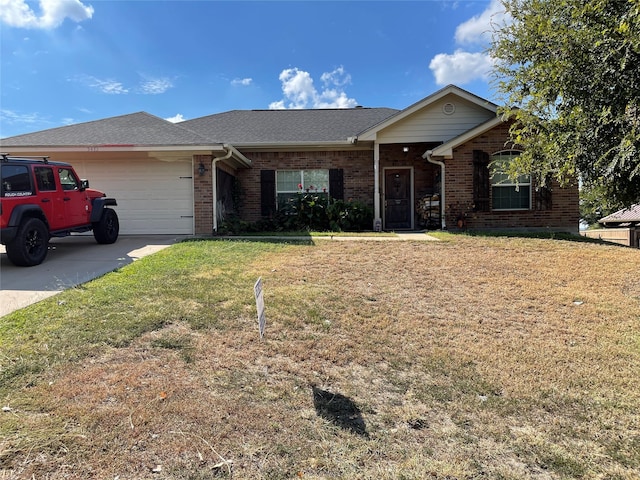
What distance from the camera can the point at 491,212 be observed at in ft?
38.6

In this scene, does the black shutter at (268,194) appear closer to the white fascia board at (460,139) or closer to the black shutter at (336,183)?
the black shutter at (336,183)

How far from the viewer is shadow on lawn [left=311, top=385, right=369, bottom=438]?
8.98 ft

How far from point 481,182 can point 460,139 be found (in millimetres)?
1469

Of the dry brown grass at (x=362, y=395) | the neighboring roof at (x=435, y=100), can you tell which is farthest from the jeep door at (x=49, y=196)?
the neighboring roof at (x=435, y=100)

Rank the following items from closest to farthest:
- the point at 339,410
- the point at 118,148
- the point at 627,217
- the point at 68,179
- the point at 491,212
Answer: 1. the point at 339,410
2. the point at 68,179
3. the point at 118,148
4. the point at 491,212
5. the point at 627,217

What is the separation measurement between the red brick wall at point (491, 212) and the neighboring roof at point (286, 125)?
11.7 ft

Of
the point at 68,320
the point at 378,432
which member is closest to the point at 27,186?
the point at 68,320

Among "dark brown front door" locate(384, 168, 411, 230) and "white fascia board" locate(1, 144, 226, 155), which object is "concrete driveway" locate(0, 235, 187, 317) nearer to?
"white fascia board" locate(1, 144, 226, 155)

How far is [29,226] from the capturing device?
664cm

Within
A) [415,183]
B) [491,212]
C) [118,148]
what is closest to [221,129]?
[118,148]

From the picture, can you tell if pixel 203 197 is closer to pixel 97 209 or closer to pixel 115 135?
pixel 97 209

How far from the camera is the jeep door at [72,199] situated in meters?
7.73

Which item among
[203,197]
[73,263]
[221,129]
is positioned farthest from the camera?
[221,129]

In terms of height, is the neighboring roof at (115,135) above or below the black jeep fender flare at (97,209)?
above
